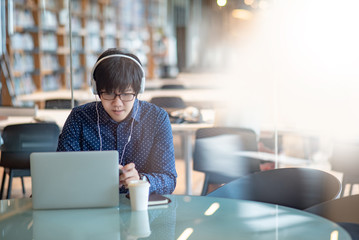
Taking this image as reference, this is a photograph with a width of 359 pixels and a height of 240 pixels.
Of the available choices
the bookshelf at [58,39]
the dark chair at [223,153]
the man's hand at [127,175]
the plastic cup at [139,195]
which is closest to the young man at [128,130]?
the man's hand at [127,175]

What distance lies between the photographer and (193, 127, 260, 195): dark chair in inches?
133

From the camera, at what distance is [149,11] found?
488 inches

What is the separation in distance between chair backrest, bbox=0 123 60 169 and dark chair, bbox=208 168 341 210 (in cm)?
187

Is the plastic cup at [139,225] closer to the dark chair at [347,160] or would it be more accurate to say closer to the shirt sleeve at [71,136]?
the shirt sleeve at [71,136]

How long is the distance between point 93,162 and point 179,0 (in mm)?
11413

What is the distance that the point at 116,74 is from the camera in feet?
6.39

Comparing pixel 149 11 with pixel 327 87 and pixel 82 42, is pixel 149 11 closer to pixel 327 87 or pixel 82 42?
pixel 82 42

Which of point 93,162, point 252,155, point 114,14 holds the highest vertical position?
point 114,14

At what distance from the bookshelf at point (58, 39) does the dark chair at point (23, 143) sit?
242 cm

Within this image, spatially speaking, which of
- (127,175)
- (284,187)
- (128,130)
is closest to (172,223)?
(127,175)

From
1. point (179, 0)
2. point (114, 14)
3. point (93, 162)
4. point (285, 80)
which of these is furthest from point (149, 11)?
point (93, 162)

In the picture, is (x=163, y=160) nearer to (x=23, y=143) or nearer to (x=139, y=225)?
(x=139, y=225)

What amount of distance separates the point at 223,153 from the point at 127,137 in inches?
55.4

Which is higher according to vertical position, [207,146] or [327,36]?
[327,36]
